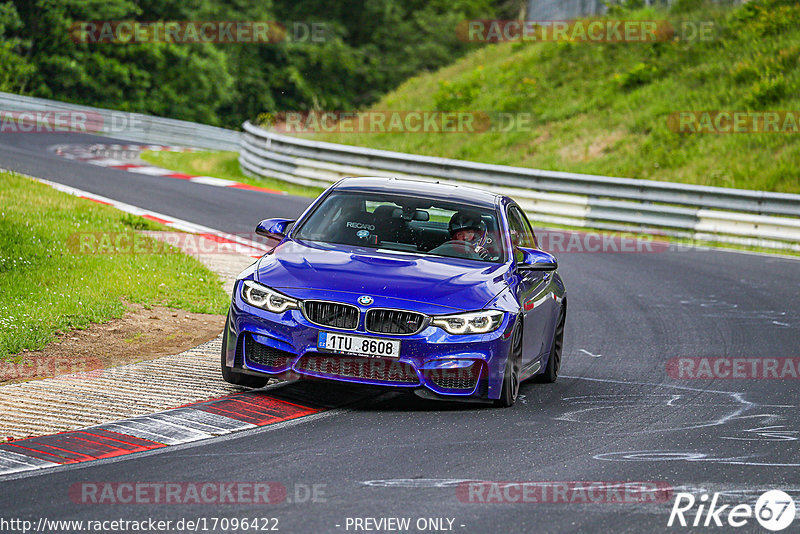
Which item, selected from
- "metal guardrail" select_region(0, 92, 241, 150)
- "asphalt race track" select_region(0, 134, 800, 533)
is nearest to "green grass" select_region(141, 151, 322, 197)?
"metal guardrail" select_region(0, 92, 241, 150)

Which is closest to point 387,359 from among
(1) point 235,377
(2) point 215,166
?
(1) point 235,377

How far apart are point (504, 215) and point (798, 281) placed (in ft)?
27.6

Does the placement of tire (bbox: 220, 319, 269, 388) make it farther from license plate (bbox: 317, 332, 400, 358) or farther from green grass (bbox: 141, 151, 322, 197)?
green grass (bbox: 141, 151, 322, 197)

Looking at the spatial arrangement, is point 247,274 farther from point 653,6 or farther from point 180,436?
point 653,6

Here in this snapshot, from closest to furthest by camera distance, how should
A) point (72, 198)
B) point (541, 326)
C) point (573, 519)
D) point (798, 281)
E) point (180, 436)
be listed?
point (573, 519)
point (180, 436)
point (541, 326)
point (798, 281)
point (72, 198)

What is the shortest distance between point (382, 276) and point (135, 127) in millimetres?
31347

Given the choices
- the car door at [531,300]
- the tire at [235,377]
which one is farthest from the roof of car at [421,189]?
the tire at [235,377]

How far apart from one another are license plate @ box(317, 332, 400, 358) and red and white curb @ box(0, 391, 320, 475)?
49 centimetres

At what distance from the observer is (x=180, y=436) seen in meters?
6.88

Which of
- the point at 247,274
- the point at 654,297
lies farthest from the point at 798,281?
the point at 247,274

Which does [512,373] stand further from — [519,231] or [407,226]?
[519,231]

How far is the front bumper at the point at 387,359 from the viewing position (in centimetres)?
766

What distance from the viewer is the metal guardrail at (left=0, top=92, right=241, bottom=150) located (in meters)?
35.7

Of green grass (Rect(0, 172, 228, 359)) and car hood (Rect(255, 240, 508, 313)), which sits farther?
green grass (Rect(0, 172, 228, 359))
